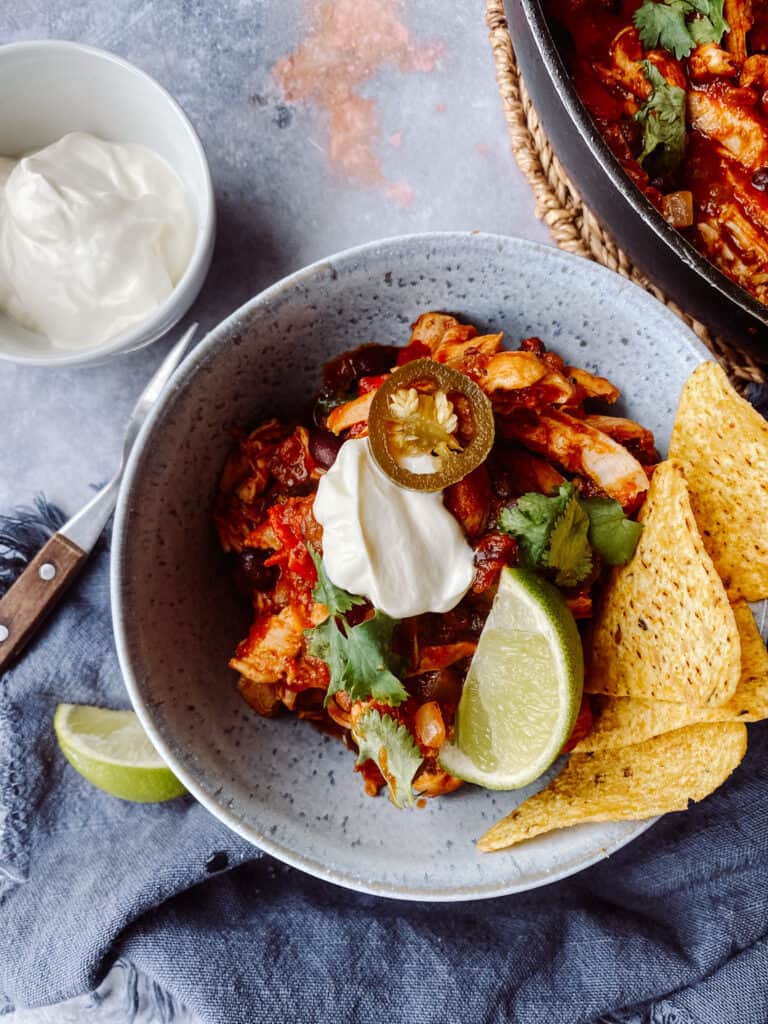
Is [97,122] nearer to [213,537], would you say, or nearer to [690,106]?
[213,537]

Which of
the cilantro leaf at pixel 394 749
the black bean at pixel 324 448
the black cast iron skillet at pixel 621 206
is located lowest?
the cilantro leaf at pixel 394 749

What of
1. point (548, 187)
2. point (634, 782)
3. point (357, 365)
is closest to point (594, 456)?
point (357, 365)

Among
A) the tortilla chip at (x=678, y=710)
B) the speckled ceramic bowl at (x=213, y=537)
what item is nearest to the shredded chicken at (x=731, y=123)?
the speckled ceramic bowl at (x=213, y=537)

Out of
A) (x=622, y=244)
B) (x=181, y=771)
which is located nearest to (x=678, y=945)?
(x=181, y=771)

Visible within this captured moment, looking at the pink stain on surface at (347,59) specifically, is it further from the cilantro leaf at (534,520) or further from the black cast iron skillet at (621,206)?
the cilantro leaf at (534,520)

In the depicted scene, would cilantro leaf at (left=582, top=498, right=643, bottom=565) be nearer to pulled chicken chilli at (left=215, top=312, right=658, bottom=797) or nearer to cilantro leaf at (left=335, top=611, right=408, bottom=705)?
pulled chicken chilli at (left=215, top=312, right=658, bottom=797)

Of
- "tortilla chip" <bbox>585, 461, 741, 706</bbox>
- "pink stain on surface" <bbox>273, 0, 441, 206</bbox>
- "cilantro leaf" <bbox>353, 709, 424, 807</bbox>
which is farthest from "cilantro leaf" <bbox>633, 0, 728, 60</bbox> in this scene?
"cilantro leaf" <bbox>353, 709, 424, 807</bbox>
